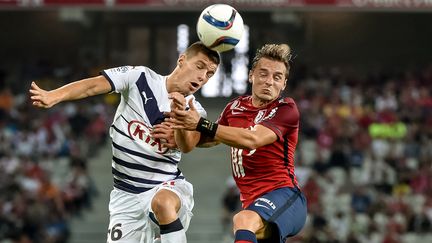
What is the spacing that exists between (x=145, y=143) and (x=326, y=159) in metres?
12.0

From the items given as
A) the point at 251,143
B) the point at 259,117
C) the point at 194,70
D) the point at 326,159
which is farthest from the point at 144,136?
the point at 326,159

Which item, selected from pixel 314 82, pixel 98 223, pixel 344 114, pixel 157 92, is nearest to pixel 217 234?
pixel 98 223

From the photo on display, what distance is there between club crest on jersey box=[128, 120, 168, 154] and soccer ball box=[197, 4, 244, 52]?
32.2 inches

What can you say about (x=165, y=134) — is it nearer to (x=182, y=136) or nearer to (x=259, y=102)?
(x=182, y=136)

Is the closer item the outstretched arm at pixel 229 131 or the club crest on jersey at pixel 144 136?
the outstretched arm at pixel 229 131

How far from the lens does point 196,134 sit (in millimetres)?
7324

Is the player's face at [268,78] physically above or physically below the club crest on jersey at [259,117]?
above

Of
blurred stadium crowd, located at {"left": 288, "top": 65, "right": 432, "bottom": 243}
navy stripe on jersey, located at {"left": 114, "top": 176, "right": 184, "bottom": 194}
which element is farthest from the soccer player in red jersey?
blurred stadium crowd, located at {"left": 288, "top": 65, "right": 432, "bottom": 243}

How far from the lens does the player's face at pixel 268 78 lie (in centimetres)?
737

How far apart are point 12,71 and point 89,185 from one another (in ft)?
21.9

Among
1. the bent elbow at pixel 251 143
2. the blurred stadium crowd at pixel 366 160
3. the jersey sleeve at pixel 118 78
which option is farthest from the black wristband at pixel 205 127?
the blurred stadium crowd at pixel 366 160

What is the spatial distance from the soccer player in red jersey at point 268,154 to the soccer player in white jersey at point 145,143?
0.36 metres

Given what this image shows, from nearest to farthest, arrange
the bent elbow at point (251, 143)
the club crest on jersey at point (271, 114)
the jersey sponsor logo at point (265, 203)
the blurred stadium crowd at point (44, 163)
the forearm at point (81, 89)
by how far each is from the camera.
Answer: the bent elbow at point (251, 143), the forearm at point (81, 89), the jersey sponsor logo at point (265, 203), the club crest on jersey at point (271, 114), the blurred stadium crowd at point (44, 163)

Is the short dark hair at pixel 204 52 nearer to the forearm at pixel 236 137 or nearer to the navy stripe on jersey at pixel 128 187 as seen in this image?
the forearm at pixel 236 137
